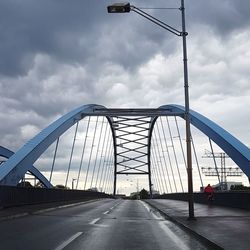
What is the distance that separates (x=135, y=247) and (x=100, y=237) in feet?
6.73

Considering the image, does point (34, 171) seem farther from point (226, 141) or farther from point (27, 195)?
point (27, 195)

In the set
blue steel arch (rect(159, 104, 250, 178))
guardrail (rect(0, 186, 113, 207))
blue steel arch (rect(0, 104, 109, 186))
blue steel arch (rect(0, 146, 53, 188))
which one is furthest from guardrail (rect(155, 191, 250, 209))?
blue steel arch (rect(0, 146, 53, 188))

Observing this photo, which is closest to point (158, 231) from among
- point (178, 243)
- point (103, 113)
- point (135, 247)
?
point (178, 243)

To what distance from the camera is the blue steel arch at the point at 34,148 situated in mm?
29891

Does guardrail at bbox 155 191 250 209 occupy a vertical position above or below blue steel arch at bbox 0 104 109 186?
below

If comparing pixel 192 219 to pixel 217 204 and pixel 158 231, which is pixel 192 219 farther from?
pixel 217 204

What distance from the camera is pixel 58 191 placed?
37.9 meters

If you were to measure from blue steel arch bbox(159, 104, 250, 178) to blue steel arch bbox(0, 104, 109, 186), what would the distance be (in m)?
10.6

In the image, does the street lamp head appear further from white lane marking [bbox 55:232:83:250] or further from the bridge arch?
the bridge arch

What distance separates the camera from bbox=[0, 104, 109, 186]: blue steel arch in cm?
2989

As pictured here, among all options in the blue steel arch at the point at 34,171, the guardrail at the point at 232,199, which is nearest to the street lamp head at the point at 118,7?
the guardrail at the point at 232,199

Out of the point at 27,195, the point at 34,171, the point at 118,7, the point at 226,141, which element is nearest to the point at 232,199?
the point at 226,141

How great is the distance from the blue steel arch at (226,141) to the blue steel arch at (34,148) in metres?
10.6

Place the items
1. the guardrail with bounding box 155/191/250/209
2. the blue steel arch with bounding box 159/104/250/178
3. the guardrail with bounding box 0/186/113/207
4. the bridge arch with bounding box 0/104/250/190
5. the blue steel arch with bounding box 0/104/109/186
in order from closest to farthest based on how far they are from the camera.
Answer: the guardrail with bounding box 0/186/113/207
the guardrail with bounding box 155/191/250/209
the blue steel arch with bounding box 0/104/109/186
the bridge arch with bounding box 0/104/250/190
the blue steel arch with bounding box 159/104/250/178
